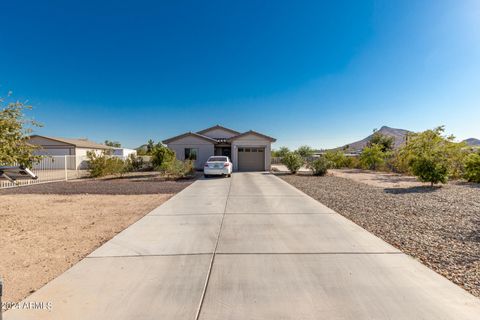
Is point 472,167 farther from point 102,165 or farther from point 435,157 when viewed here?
point 102,165

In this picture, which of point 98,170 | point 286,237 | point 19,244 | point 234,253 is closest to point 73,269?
point 19,244

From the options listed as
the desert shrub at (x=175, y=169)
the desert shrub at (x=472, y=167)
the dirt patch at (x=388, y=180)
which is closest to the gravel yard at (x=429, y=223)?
the dirt patch at (x=388, y=180)

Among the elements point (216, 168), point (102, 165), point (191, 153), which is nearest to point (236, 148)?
point (191, 153)

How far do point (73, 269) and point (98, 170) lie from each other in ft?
49.6

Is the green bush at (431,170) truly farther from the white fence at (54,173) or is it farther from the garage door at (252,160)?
the white fence at (54,173)

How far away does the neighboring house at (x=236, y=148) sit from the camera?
21531 mm

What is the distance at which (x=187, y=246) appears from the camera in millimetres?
4297

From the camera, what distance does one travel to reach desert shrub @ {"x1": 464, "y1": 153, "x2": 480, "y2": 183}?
12.9 metres

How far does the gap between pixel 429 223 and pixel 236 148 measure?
16845mm

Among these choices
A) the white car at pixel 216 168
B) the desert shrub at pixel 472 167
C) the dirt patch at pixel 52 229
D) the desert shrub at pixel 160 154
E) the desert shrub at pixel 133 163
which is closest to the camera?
the dirt patch at pixel 52 229

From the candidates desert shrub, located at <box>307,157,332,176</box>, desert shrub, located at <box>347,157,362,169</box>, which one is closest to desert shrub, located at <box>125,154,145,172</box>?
desert shrub, located at <box>307,157,332,176</box>

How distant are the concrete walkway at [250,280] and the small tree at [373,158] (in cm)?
1995

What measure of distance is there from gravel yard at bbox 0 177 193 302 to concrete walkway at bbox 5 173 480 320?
0.41m

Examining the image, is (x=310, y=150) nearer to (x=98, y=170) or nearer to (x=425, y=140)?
(x=425, y=140)
